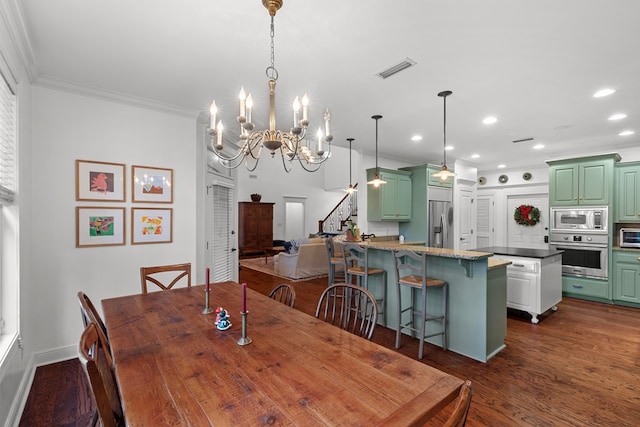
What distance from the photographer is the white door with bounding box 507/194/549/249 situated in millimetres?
6938

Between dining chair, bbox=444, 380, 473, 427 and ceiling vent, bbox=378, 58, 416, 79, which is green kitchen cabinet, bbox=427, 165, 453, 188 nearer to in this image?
ceiling vent, bbox=378, 58, 416, 79

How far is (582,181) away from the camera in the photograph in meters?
5.14

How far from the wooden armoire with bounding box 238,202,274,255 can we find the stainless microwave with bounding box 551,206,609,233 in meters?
7.67

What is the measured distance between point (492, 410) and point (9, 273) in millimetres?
3705

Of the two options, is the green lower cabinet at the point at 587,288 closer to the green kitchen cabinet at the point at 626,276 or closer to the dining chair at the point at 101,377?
the green kitchen cabinet at the point at 626,276

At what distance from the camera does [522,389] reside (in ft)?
7.88

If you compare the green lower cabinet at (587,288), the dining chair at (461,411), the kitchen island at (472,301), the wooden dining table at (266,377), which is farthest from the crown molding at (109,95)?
the green lower cabinet at (587,288)

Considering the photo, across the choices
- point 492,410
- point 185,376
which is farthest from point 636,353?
point 185,376

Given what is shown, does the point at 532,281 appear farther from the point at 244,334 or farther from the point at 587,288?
the point at 244,334

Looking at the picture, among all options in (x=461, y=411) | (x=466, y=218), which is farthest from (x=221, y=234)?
(x=466, y=218)

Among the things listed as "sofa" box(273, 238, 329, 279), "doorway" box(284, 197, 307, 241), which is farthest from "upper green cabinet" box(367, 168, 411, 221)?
"doorway" box(284, 197, 307, 241)

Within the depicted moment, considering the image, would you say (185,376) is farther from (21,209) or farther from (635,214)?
(635,214)

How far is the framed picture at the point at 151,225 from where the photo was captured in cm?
325

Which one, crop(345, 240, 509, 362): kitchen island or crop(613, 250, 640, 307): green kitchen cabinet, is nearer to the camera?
crop(345, 240, 509, 362): kitchen island
